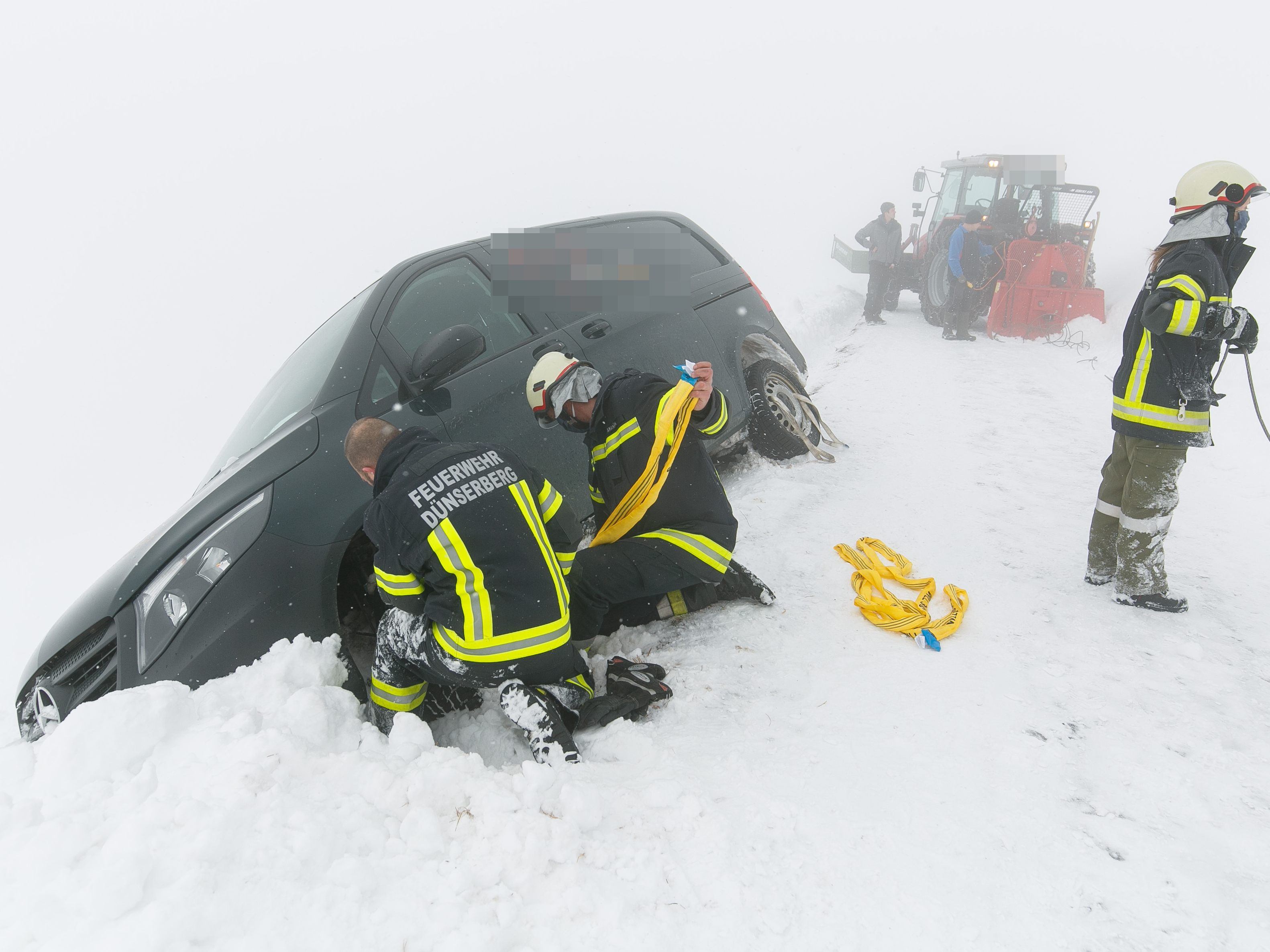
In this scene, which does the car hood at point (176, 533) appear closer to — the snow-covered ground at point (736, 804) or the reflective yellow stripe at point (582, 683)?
the snow-covered ground at point (736, 804)

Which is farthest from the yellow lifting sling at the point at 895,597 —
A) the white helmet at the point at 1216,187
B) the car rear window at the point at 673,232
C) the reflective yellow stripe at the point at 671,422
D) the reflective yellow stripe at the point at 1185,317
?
the car rear window at the point at 673,232

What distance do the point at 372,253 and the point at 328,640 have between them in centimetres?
2022

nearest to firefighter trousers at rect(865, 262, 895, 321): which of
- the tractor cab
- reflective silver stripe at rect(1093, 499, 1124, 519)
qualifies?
the tractor cab

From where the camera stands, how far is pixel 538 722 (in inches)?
87.6

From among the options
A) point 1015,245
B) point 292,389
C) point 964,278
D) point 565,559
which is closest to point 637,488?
point 565,559

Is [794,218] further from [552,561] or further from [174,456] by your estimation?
[552,561]

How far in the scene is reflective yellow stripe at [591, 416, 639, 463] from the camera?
2.85m

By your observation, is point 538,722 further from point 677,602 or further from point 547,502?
point 677,602

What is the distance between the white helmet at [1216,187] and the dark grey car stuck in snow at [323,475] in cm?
220

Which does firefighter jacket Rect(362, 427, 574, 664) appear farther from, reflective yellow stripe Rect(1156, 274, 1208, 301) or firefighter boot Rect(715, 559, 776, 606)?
reflective yellow stripe Rect(1156, 274, 1208, 301)

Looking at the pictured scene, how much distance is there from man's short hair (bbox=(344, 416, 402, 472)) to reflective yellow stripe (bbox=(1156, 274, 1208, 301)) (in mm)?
2973

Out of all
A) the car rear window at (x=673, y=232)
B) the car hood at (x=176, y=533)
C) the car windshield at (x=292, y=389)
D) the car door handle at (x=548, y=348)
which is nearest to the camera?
the car hood at (x=176, y=533)

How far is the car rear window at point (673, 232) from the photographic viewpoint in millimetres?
4227

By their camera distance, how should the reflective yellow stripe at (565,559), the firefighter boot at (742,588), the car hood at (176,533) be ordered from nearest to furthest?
the car hood at (176,533) → the reflective yellow stripe at (565,559) → the firefighter boot at (742,588)
